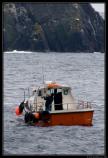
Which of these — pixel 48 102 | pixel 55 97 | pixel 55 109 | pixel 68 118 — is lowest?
pixel 68 118

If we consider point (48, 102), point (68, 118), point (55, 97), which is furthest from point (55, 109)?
point (68, 118)

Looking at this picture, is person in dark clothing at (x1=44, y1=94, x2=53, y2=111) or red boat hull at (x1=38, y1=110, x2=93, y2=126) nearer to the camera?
red boat hull at (x1=38, y1=110, x2=93, y2=126)

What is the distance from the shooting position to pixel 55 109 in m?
40.9

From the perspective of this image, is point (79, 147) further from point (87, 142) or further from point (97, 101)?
point (97, 101)

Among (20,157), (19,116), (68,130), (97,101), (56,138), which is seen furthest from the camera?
(97,101)

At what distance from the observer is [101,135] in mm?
38469

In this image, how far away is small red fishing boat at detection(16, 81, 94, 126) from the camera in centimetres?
4000

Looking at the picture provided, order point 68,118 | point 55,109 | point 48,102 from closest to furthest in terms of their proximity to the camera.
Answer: point 68,118 < point 55,109 < point 48,102

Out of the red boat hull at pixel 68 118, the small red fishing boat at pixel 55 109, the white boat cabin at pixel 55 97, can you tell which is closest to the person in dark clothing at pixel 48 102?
A: the small red fishing boat at pixel 55 109

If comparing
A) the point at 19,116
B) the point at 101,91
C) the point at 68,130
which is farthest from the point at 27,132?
the point at 101,91

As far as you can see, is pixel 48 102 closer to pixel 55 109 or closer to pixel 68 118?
pixel 55 109

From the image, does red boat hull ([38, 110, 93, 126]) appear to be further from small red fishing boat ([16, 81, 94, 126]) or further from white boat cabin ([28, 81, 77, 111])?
white boat cabin ([28, 81, 77, 111])

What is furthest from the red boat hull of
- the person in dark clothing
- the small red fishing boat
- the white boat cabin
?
the person in dark clothing

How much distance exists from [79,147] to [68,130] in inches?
206
